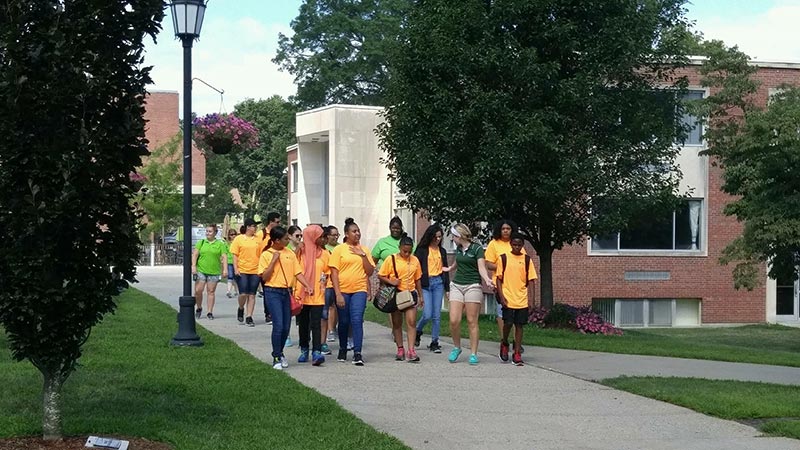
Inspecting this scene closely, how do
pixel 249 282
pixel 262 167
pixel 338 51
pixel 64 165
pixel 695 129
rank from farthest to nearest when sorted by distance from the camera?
pixel 262 167 → pixel 338 51 → pixel 695 129 → pixel 249 282 → pixel 64 165

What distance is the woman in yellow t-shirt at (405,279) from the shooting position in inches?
548

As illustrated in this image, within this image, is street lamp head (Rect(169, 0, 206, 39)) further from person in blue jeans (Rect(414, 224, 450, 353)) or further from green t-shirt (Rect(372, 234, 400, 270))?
person in blue jeans (Rect(414, 224, 450, 353))

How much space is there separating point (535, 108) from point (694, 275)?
17.4 metres

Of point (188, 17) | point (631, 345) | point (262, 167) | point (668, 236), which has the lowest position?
point (631, 345)

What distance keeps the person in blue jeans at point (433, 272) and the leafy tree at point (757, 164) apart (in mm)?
10277

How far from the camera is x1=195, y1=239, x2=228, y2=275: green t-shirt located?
1973 centimetres

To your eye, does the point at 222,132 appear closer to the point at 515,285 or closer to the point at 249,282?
the point at 249,282

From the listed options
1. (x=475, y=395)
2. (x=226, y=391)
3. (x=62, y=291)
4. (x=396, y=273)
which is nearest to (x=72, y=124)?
(x=62, y=291)

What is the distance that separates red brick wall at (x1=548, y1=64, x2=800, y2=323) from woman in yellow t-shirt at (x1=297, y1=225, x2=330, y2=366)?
20822 millimetres

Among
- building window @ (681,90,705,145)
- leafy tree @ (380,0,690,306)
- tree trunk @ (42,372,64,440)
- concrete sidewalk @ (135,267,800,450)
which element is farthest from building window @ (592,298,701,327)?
tree trunk @ (42,372,64,440)

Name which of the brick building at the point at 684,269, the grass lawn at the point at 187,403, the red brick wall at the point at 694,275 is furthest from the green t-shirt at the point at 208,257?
the red brick wall at the point at 694,275

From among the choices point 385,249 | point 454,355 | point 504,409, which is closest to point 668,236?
point 385,249

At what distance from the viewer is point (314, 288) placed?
13.3 meters

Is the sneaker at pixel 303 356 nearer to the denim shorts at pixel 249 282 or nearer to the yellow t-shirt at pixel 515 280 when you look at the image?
the yellow t-shirt at pixel 515 280
